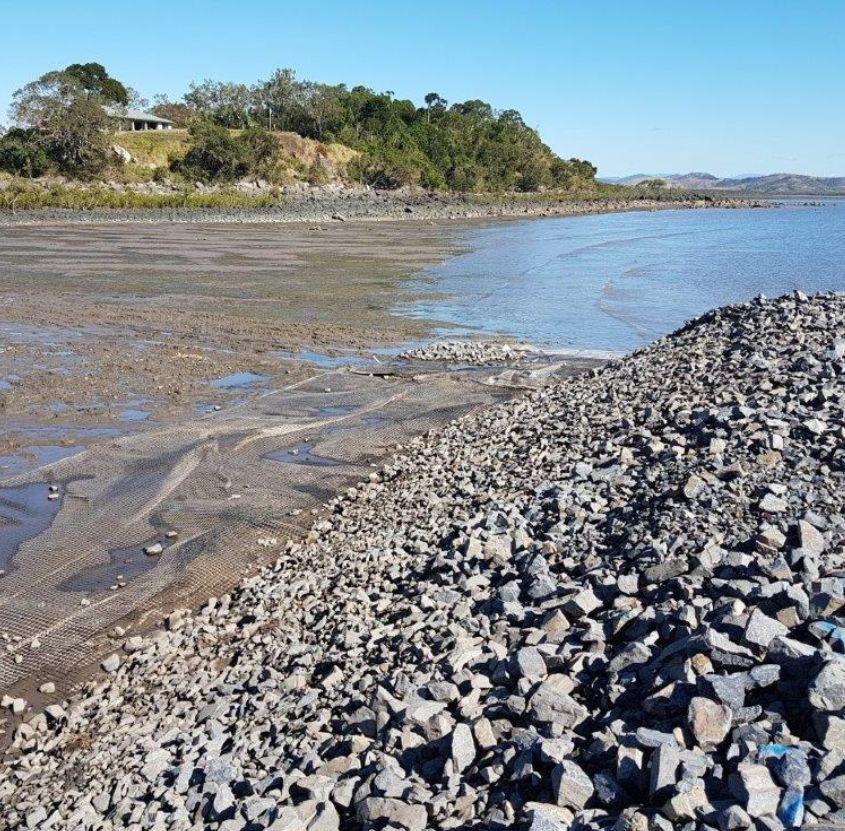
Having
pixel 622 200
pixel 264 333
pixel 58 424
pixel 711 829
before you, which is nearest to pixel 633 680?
pixel 711 829

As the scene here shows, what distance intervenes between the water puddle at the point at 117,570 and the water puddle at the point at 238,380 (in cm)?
620

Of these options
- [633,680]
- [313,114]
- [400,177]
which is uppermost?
[313,114]

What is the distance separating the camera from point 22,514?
9.25 meters

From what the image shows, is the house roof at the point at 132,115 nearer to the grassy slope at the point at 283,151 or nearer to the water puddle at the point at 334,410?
the grassy slope at the point at 283,151

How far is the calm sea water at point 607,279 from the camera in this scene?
22.9m

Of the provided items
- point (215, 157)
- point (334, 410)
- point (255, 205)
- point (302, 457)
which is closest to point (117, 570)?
point (302, 457)

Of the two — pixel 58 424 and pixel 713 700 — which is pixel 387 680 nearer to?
pixel 713 700

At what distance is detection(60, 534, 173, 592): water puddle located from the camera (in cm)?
773

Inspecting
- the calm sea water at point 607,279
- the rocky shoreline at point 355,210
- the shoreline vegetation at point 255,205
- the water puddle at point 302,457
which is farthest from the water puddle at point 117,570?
the shoreline vegetation at point 255,205

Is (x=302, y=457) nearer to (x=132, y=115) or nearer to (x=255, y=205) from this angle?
(x=255, y=205)

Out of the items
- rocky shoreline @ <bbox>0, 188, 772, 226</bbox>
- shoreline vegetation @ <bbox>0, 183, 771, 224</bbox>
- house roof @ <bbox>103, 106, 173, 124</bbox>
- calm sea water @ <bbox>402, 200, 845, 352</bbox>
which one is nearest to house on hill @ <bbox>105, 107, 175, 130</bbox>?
house roof @ <bbox>103, 106, 173, 124</bbox>

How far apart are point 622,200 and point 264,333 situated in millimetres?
114540

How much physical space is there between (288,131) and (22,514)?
3876 inches

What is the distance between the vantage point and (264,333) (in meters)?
19.5
